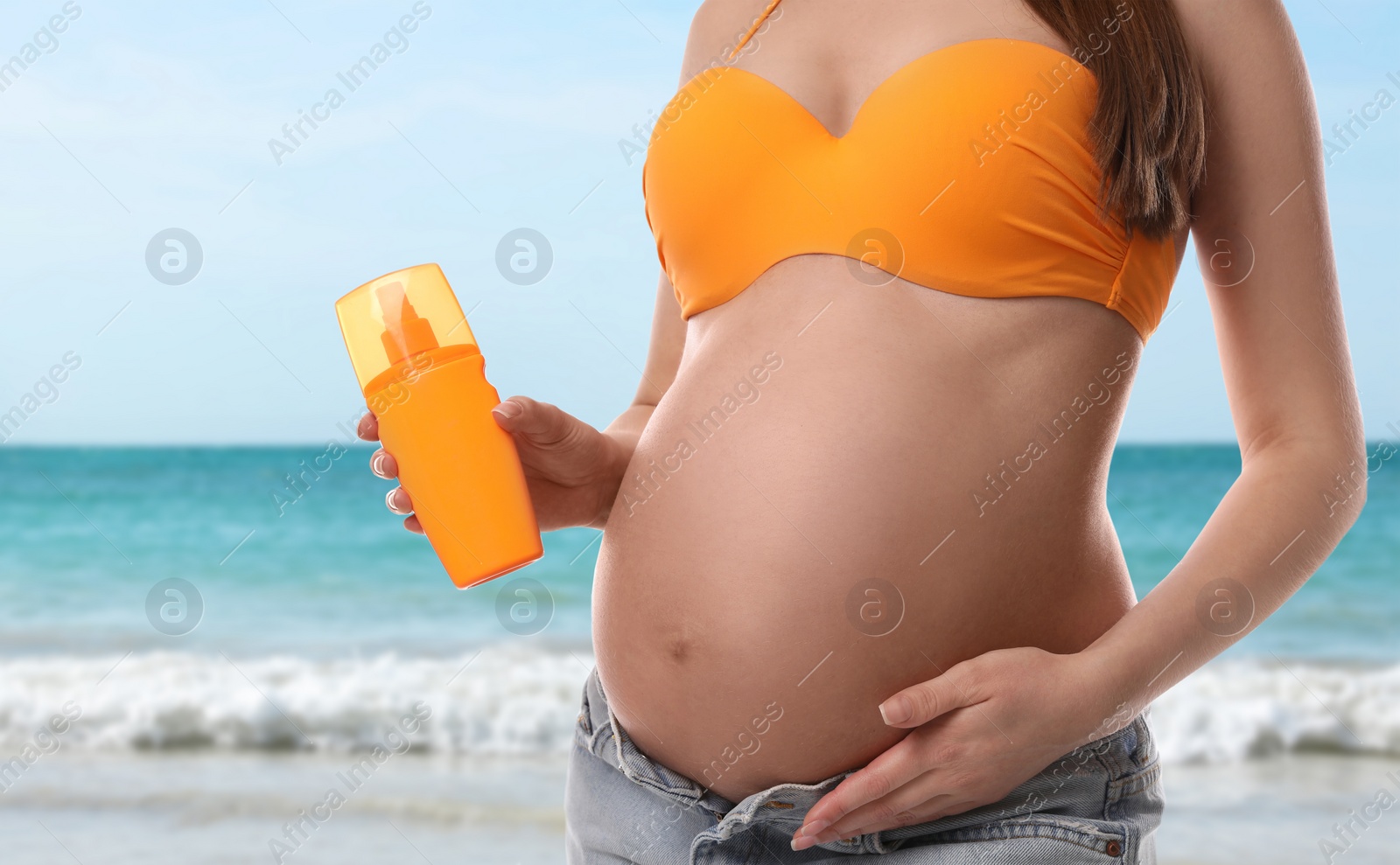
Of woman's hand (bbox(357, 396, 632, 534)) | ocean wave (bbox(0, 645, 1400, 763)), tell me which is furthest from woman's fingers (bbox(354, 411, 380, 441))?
ocean wave (bbox(0, 645, 1400, 763))

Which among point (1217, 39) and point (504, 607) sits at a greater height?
point (1217, 39)

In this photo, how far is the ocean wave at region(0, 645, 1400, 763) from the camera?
3.14m

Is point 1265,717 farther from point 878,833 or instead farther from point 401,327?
point 401,327

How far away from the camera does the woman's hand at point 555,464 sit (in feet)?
2.38

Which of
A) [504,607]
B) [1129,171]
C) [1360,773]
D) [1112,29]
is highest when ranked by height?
[1112,29]

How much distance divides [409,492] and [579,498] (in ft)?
0.59

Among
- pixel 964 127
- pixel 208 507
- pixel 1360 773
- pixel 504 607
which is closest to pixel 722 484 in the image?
pixel 964 127

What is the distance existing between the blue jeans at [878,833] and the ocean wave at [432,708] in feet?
7.93

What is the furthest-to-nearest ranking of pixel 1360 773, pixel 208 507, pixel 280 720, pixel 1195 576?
pixel 208 507 → pixel 280 720 → pixel 1360 773 → pixel 1195 576

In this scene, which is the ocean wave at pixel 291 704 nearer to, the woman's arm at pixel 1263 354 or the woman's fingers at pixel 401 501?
the woman's fingers at pixel 401 501

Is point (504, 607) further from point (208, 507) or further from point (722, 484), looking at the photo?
point (208, 507)

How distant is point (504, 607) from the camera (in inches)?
176

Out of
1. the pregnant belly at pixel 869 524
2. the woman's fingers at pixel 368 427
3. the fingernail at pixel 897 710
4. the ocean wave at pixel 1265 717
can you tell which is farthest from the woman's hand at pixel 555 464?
the ocean wave at pixel 1265 717

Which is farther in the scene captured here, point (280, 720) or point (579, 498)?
point (280, 720)
